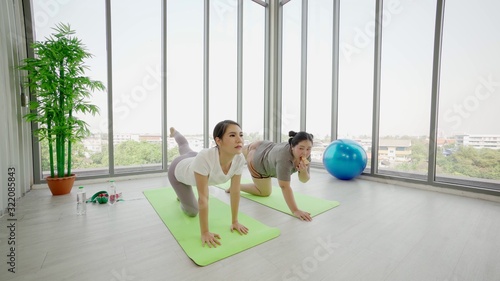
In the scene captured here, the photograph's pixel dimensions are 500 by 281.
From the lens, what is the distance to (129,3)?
3.41 meters

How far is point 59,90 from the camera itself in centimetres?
247

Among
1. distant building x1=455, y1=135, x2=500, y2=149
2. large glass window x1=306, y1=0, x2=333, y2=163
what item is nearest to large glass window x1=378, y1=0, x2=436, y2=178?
distant building x1=455, y1=135, x2=500, y2=149

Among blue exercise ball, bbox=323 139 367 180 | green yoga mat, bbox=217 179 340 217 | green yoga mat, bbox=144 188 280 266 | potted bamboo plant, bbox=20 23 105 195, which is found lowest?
green yoga mat, bbox=217 179 340 217

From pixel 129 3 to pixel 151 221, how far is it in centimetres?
335

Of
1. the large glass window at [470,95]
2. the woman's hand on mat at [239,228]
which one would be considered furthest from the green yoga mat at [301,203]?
the large glass window at [470,95]

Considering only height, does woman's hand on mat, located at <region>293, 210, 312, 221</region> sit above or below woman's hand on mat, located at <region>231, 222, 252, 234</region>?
below

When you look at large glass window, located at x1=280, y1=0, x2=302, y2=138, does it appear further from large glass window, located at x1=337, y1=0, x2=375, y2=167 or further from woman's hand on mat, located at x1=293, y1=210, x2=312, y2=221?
woman's hand on mat, located at x1=293, y1=210, x2=312, y2=221

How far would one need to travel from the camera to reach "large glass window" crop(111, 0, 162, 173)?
3.33 metres

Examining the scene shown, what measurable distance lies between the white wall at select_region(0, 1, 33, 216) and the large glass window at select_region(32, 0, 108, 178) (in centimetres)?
19

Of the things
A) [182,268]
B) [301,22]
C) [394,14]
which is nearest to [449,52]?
[394,14]

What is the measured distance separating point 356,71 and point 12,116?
4.67 m

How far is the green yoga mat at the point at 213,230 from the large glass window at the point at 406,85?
8.70 ft

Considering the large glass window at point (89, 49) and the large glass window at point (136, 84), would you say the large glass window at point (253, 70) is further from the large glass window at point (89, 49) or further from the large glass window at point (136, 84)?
the large glass window at point (89, 49)

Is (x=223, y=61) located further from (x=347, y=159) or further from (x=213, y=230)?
(x=213, y=230)
